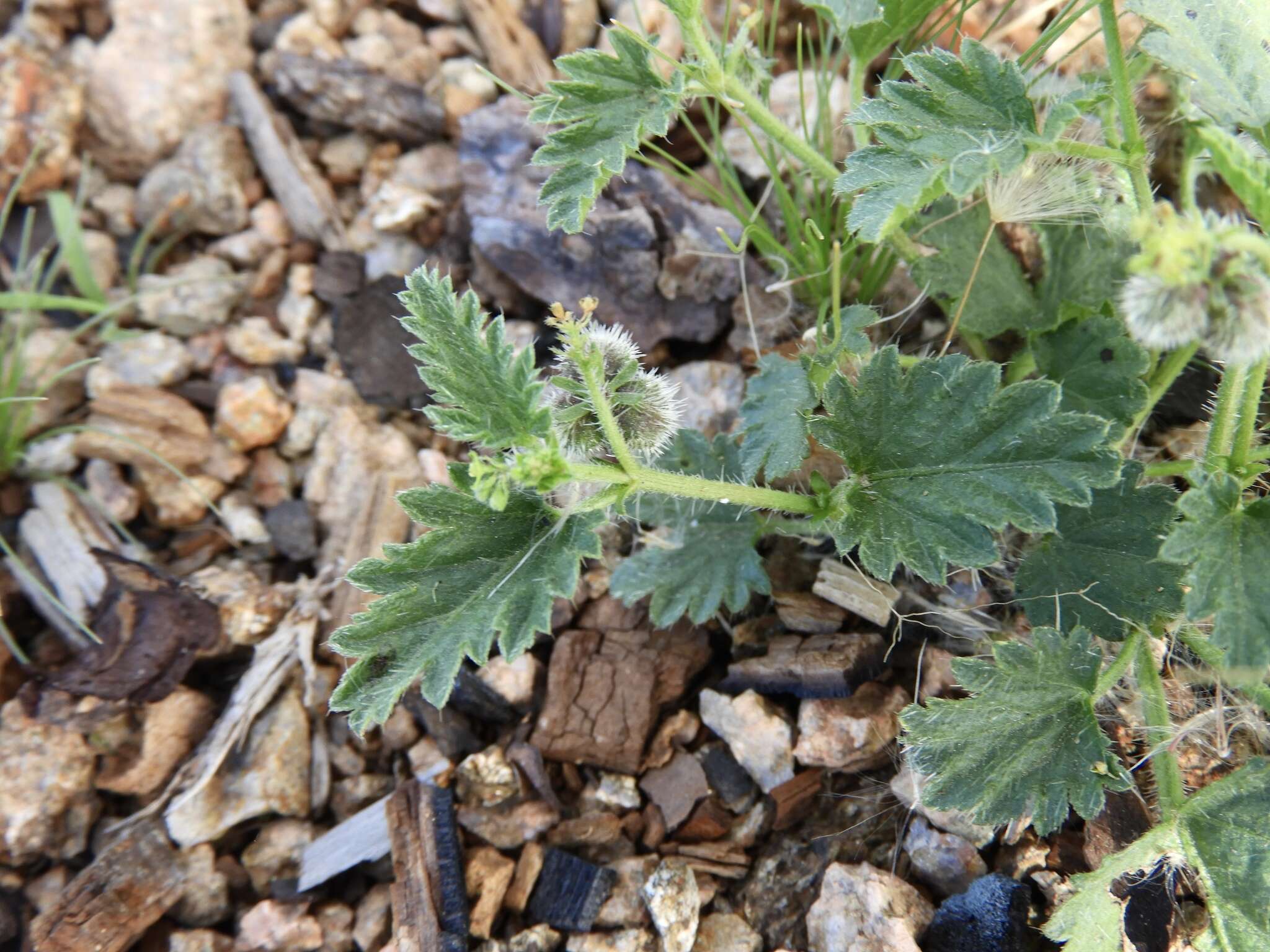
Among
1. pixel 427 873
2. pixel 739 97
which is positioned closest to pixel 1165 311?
pixel 739 97

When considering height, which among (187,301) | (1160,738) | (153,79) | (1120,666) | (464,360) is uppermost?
(153,79)

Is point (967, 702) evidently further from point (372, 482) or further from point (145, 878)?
point (145, 878)

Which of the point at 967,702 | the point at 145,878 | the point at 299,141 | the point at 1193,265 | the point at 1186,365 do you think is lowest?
the point at 145,878

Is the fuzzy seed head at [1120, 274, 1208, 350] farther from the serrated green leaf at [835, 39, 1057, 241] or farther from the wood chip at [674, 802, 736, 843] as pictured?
the wood chip at [674, 802, 736, 843]

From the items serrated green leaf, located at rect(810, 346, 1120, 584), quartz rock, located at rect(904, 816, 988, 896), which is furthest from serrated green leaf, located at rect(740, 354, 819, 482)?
quartz rock, located at rect(904, 816, 988, 896)

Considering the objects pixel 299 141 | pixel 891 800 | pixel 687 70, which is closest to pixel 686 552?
pixel 891 800

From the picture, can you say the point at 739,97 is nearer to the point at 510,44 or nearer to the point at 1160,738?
the point at 510,44
